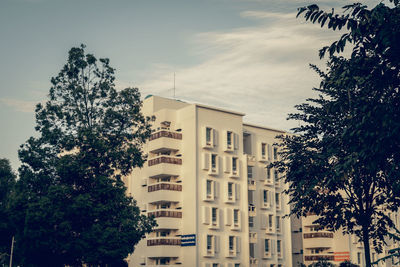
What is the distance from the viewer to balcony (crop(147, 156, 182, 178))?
6425 cm

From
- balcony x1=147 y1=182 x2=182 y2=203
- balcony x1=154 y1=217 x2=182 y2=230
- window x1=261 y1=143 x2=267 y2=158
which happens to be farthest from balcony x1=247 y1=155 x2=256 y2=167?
balcony x1=154 y1=217 x2=182 y2=230

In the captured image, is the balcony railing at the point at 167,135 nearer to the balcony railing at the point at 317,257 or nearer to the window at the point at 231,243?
the window at the point at 231,243

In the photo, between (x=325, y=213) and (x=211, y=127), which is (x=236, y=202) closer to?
(x=211, y=127)

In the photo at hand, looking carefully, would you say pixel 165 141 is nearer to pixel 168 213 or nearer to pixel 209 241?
pixel 168 213

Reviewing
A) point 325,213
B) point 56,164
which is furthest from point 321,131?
point 56,164

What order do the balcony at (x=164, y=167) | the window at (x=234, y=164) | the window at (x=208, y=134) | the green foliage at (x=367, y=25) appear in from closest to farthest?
the green foliage at (x=367, y=25) → the balcony at (x=164, y=167) → the window at (x=208, y=134) → the window at (x=234, y=164)

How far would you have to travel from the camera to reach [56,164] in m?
37.6

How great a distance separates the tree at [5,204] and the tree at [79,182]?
681 inches

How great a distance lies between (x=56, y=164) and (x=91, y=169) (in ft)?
9.18

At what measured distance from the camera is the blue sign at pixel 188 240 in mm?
61603

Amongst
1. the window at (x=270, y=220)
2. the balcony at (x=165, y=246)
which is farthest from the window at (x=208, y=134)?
the window at (x=270, y=220)

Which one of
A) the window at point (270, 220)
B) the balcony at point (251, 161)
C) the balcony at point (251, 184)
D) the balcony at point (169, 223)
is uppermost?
the balcony at point (251, 161)

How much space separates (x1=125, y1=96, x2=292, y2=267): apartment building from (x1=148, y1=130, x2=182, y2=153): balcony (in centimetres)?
13

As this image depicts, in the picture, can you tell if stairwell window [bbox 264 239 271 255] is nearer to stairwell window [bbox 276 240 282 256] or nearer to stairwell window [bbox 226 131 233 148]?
stairwell window [bbox 276 240 282 256]
